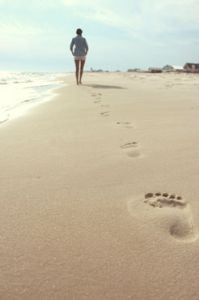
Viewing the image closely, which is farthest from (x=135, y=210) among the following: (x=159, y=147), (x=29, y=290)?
(x=159, y=147)

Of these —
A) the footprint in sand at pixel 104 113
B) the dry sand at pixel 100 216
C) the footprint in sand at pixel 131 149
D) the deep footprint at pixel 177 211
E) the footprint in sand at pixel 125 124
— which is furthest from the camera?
the footprint in sand at pixel 104 113

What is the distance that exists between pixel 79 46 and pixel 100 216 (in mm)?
7850

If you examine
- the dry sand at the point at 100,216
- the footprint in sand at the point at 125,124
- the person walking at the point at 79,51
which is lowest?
the dry sand at the point at 100,216

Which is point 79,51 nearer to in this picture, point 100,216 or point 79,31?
point 79,31

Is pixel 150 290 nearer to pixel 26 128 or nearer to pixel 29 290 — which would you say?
pixel 29 290

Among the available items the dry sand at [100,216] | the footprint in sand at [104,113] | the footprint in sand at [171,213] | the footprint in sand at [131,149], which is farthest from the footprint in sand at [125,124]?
the footprint in sand at [171,213]

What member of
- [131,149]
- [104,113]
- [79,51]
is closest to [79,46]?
[79,51]

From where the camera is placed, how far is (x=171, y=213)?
4.61 feet

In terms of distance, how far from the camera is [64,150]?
7.52 ft

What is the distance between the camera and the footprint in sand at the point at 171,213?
4.20 ft

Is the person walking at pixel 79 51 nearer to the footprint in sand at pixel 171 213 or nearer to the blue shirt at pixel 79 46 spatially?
the blue shirt at pixel 79 46

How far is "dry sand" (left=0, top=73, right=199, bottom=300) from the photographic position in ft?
3.46

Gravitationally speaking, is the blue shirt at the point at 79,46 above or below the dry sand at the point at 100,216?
above

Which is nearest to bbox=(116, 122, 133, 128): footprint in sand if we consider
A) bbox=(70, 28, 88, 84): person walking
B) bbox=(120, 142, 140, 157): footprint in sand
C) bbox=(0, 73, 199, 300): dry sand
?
bbox=(0, 73, 199, 300): dry sand
